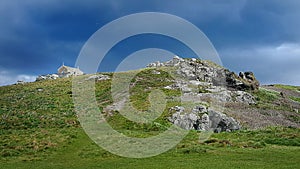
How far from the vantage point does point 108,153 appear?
1375 inches

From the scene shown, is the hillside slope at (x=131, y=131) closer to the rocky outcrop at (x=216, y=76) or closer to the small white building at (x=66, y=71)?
the rocky outcrop at (x=216, y=76)

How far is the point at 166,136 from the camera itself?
4450 centimetres

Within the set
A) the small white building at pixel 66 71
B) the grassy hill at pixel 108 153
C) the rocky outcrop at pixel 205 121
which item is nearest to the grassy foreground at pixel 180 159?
the grassy hill at pixel 108 153

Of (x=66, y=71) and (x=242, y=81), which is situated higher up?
(x=66, y=71)

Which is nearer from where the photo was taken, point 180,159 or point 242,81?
point 180,159

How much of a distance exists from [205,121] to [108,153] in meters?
25.4

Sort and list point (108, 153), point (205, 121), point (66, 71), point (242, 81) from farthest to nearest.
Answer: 1. point (66, 71)
2. point (242, 81)
3. point (205, 121)
4. point (108, 153)

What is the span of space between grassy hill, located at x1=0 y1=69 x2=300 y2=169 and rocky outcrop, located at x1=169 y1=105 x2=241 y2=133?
2.06 m

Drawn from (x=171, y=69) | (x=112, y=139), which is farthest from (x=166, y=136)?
(x=171, y=69)

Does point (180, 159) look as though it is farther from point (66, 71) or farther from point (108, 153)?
point (66, 71)

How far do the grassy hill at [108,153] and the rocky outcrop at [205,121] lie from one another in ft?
6.76

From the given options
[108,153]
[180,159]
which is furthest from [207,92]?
[180,159]

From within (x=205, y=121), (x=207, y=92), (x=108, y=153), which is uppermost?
(x=207, y=92)

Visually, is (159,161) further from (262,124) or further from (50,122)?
(262,124)
